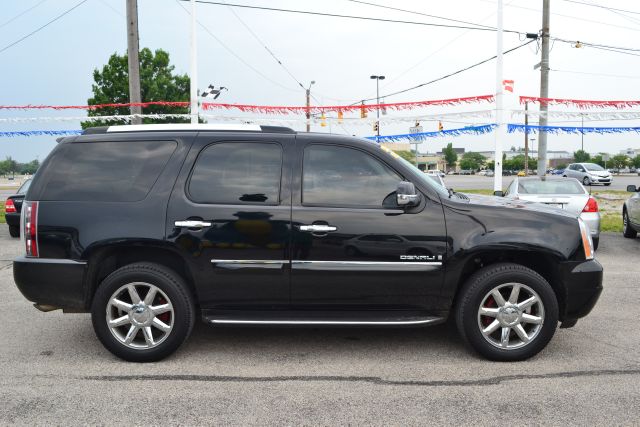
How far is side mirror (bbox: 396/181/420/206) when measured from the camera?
13.5 ft

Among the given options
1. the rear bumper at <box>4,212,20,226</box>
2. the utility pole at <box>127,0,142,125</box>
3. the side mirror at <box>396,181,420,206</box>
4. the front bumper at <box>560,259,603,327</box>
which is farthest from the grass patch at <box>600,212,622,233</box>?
the rear bumper at <box>4,212,20,226</box>

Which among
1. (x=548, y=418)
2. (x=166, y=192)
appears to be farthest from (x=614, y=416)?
(x=166, y=192)

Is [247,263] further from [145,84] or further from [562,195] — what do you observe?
[145,84]

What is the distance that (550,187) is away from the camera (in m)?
10.1

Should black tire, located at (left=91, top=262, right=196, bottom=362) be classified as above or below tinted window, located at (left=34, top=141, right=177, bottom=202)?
below

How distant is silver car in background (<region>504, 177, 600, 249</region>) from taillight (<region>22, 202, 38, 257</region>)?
718cm

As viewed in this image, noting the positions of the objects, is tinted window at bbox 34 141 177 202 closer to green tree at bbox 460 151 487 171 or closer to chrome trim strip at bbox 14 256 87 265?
chrome trim strip at bbox 14 256 87 265

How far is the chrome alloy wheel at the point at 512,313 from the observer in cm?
425

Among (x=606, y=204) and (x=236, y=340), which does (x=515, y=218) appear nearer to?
(x=236, y=340)

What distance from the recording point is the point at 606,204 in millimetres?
20406

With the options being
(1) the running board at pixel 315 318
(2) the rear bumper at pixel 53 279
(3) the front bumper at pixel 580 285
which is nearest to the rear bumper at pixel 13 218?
(2) the rear bumper at pixel 53 279

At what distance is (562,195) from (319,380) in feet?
23.8

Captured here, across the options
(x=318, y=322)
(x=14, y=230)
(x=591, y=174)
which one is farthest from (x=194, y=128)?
(x=591, y=174)

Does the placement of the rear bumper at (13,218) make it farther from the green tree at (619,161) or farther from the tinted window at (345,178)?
the green tree at (619,161)
